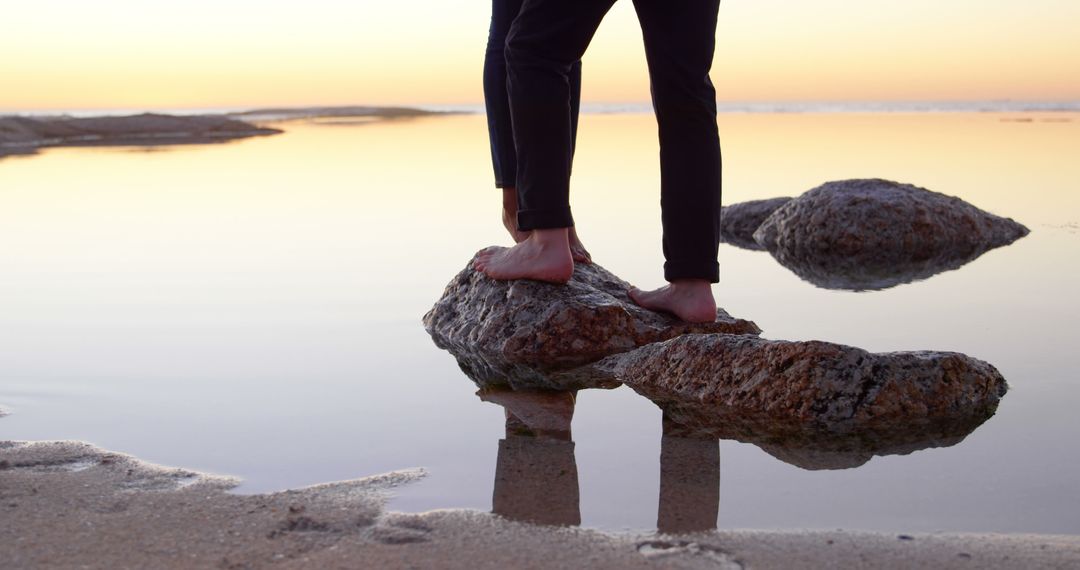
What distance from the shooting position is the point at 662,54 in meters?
3.33

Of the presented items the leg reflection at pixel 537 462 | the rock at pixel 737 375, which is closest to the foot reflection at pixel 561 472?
the leg reflection at pixel 537 462

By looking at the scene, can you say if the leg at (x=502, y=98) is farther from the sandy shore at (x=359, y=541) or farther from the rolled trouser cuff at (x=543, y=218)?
the sandy shore at (x=359, y=541)

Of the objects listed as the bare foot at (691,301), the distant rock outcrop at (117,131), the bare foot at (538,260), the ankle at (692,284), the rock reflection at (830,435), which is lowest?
the rock reflection at (830,435)

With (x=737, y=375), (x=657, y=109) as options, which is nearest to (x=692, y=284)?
(x=657, y=109)

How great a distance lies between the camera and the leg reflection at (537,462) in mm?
2123

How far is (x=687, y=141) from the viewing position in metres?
3.42

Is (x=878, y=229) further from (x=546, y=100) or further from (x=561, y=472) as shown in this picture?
(x=561, y=472)

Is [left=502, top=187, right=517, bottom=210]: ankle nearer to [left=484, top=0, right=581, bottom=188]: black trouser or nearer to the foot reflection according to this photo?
[left=484, top=0, right=581, bottom=188]: black trouser

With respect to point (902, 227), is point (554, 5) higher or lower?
higher

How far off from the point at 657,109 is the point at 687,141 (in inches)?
A: 5.5

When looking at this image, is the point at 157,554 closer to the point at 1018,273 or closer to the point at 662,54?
the point at 662,54

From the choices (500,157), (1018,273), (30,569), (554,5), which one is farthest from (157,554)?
(1018,273)

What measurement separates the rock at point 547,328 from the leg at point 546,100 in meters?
0.17

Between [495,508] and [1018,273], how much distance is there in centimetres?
349
